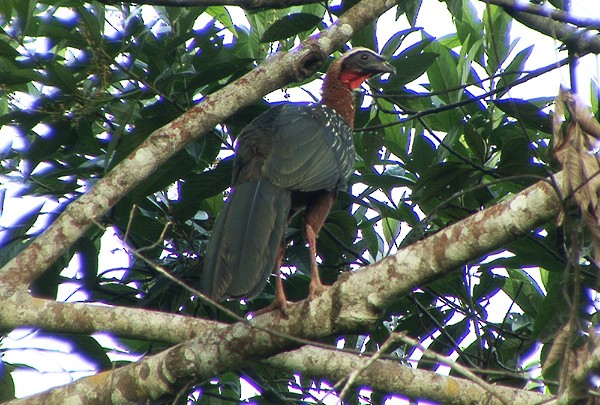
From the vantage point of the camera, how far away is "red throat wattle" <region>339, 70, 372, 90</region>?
5871 millimetres

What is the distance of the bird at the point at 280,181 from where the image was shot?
13.5ft

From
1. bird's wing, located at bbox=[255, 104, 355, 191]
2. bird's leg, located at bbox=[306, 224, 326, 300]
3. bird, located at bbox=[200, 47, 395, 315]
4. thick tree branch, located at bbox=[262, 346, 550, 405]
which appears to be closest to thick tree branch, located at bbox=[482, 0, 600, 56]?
bird, located at bbox=[200, 47, 395, 315]

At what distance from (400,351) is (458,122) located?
164 centimetres

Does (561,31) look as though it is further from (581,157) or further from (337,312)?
(337,312)

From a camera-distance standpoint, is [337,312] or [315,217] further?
[315,217]

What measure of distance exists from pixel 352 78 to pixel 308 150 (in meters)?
1.09

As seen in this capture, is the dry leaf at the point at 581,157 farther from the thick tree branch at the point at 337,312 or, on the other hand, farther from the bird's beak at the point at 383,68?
the bird's beak at the point at 383,68

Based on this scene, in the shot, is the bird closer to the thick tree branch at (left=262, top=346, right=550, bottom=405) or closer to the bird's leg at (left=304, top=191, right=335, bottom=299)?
the bird's leg at (left=304, top=191, right=335, bottom=299)

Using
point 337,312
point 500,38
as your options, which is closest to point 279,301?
point 337,312

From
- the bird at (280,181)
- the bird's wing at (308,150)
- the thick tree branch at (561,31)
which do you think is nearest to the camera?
the bird at (280,181)

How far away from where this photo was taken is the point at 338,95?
596 centimetres

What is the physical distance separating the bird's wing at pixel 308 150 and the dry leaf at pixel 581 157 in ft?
6.86

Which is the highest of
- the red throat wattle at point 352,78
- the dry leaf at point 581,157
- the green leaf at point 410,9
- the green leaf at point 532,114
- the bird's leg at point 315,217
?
the red throat wattle at point 352,78

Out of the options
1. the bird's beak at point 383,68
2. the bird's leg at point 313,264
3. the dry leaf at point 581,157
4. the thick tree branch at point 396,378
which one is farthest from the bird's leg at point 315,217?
the dry leaf at point 581,157
